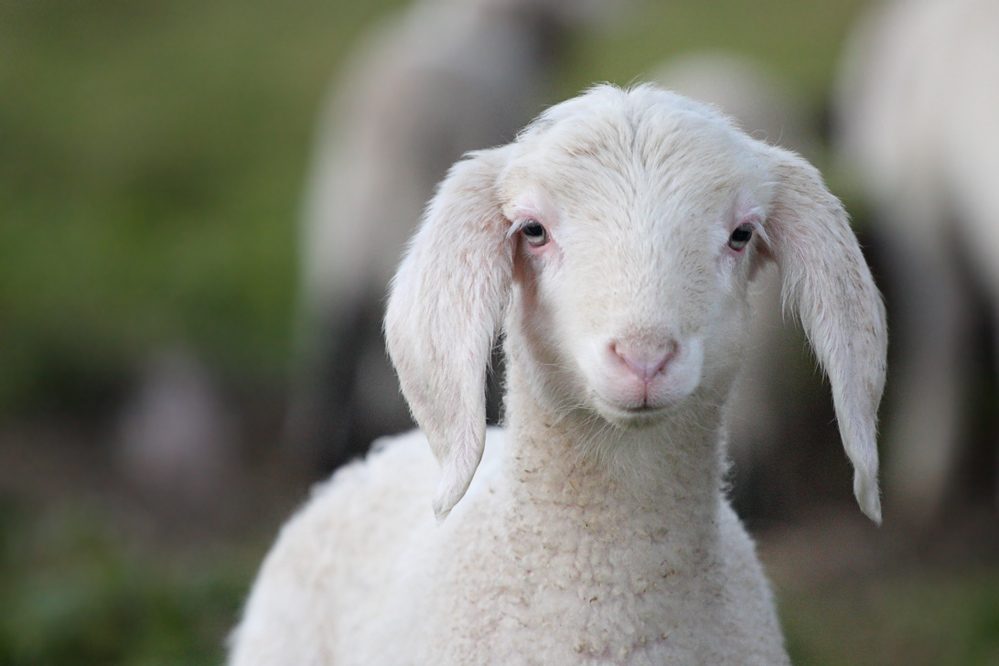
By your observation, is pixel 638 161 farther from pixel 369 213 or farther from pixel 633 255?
pixel 369 213

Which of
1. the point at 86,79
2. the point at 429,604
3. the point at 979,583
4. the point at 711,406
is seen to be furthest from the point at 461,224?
the point at 86,79

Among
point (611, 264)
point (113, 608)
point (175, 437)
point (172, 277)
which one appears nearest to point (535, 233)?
point (611, 264)

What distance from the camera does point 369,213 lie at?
664 centimetres

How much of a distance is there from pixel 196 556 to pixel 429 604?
12.3 ft

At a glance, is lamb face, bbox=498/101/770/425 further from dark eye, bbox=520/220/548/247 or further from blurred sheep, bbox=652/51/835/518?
blurred sheep, bbox=652/51/835/518

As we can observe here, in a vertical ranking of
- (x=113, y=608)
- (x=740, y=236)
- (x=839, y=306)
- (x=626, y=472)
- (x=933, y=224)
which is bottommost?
(x=113, y=608)

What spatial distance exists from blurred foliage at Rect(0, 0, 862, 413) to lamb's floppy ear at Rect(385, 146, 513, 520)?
583 cm

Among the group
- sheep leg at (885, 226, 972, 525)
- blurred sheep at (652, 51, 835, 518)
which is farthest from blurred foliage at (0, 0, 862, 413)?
sheep leg at (885, 226, 972, 525)

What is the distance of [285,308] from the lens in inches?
355

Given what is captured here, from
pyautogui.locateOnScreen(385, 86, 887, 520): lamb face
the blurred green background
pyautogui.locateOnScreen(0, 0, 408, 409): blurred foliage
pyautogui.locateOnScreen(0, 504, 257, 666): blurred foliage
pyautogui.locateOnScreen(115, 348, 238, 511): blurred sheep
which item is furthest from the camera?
pyautogui.locateOnScreen(0, 0, 408, 409): blurred foliage

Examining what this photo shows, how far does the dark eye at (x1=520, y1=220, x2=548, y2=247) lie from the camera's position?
7.66 feet

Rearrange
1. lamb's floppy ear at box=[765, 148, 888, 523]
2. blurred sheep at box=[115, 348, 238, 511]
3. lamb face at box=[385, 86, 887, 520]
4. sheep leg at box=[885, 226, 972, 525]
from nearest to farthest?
lamb face at box=[385, 86, 887, 520] → lamb's floppy ear at box=[765, 148, 888, 523] → sheep leg at box=[885, 226, 972, 525] → blurred sheep at box=[115, 348, 238, 511]

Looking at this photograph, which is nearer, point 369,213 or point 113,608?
→ point 113,608

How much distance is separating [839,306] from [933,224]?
12.8 feet
